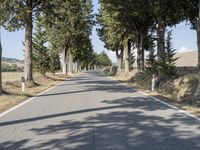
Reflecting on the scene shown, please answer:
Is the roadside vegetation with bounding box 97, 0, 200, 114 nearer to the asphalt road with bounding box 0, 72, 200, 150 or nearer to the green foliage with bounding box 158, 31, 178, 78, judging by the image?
the green foliage with bounding box 158, 31, 178, 78

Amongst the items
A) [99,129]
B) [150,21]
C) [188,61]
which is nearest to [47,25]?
[150,21]

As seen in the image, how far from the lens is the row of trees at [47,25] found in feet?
95.7

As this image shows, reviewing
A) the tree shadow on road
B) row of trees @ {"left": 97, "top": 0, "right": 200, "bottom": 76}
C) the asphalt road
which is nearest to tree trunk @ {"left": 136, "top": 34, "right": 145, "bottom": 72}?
row of trees @ {"left": 97, "top": 0, "right": 200, "bottom": 76}

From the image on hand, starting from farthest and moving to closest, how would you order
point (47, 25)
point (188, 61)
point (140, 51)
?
point (188, 61) → point (140, 51) → point (47, 25)

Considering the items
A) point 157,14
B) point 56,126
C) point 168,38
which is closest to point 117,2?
point 157,14

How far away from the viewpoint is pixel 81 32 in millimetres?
69812

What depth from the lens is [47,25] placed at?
37844mm

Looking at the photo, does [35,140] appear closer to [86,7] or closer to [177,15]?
[177,15]

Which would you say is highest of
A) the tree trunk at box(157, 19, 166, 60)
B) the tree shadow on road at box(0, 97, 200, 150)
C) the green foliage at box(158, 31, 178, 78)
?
the tree trunk at box(157, 19, 166, 60)

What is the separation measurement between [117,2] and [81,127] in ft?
85.9

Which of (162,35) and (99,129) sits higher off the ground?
(162,35)

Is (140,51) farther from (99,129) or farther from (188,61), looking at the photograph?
(99,129)

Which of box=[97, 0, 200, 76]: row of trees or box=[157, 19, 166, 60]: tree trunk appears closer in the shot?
box=[97, 0, 200, 76]: row of trees

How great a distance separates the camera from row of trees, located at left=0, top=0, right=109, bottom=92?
1148 inches
